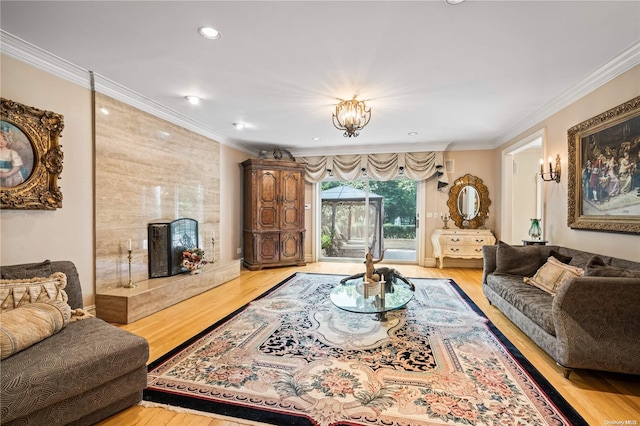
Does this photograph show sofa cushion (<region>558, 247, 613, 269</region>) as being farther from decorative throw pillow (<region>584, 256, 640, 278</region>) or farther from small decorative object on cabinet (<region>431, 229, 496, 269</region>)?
small decorative object on cabinet (<region>431, 229, 496, 269</region>)

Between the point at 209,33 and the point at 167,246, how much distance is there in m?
2.86

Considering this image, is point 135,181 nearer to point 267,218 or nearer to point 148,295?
point 148,295

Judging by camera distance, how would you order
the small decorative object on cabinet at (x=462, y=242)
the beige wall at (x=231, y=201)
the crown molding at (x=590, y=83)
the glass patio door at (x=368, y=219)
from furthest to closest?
the glass patio door at (x=368, y=219), the small decorative object on cabinet at (x=462, y=242), the beige wall at (x=231, y=201), the crown molding at (x=590, y=83)

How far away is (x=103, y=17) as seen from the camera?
208cm

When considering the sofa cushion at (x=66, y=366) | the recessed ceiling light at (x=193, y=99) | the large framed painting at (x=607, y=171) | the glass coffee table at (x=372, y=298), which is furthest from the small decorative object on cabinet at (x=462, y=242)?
the sofa cushion at (x=66, y=366)

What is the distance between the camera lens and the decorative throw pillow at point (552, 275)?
2.73 m

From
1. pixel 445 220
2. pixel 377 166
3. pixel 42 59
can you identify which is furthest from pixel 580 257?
pixel 42 59

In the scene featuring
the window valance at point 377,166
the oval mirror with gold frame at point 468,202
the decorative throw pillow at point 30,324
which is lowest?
the decorative throw pillow at point 30,324

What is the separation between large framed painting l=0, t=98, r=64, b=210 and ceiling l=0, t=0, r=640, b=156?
59 centimetres

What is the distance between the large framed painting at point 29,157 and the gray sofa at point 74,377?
135cm

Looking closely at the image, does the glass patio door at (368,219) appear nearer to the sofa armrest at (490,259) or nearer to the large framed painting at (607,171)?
the sofa armrest at (490,259)

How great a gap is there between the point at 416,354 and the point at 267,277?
10.7 ft

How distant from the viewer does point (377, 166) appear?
630 cm

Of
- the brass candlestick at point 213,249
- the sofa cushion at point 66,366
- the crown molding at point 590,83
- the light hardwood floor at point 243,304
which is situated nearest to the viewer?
the sofa cushion at point 66,366
